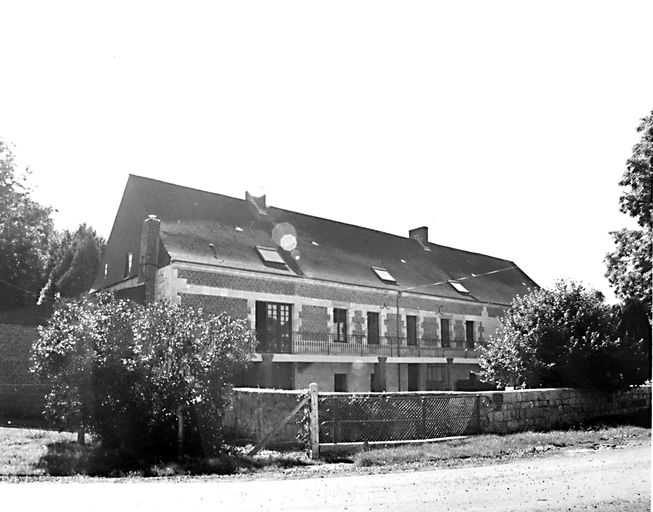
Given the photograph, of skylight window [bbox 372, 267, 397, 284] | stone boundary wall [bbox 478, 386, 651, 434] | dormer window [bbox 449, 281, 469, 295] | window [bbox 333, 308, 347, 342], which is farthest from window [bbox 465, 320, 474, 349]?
stone boundary wall [bbox 478, 386, 651, 434]

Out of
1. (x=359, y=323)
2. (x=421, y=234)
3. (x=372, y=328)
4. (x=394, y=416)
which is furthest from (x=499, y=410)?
(x=421, y=234)

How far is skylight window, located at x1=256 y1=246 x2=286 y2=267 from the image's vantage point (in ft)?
86.1

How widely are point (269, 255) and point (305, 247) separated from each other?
298 cm

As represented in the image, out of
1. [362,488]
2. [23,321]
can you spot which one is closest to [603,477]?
[362,488]

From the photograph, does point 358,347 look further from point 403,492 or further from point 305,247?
point 403,492

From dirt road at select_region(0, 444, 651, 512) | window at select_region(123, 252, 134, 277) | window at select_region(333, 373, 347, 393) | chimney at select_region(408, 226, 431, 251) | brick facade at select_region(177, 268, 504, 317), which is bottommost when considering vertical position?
dirt road at select_region(0, 444, 651, 512)

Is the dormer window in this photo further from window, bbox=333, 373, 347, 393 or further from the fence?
the fence

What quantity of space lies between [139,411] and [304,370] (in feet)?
45.3

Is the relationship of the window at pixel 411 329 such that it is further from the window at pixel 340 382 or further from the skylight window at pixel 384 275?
the window at pixel 340 382

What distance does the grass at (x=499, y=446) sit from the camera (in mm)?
12359

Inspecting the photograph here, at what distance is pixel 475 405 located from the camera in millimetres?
15352

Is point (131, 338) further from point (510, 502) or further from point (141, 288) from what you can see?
point (141, 288)

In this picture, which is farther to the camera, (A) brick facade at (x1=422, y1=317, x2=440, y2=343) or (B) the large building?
(A) brick facade at (x1=422, y1=317, x2=440, y2=343)

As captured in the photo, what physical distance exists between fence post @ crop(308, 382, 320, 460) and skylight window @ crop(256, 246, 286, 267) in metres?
13.3
